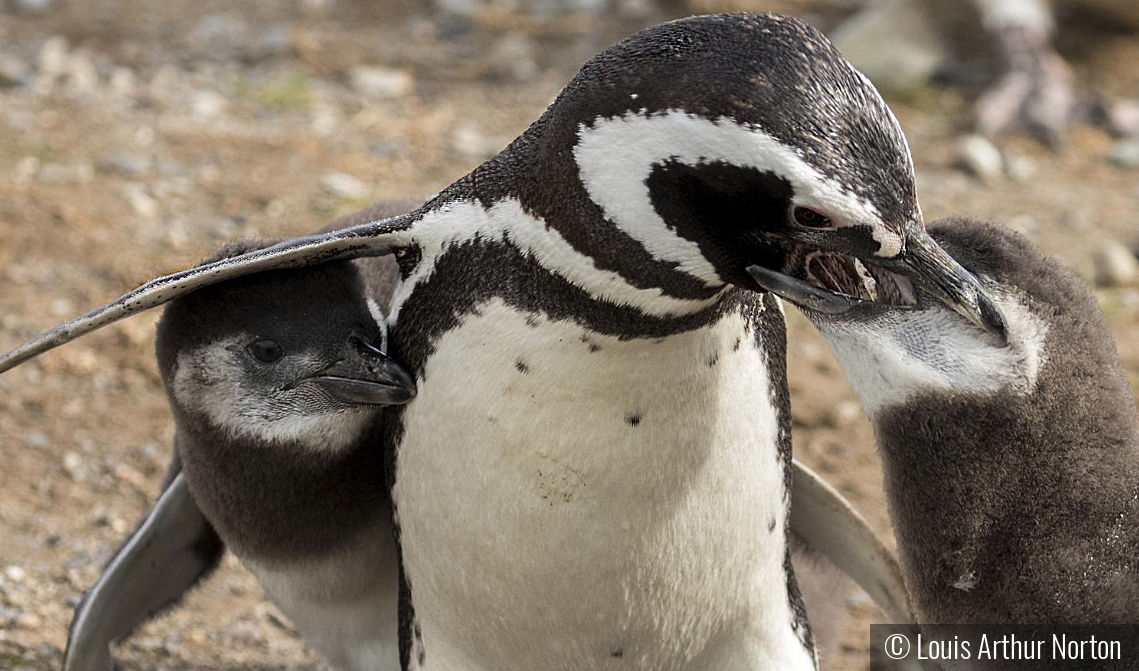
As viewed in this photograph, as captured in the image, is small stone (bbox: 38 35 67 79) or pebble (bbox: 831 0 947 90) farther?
pebble (bbox: 831 0 947 90)

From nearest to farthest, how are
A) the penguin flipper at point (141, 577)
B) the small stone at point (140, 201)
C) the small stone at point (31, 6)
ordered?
the penguin flipper at point (141, 577), the small stone at point (140, 201), the small stone at point (31, 6)

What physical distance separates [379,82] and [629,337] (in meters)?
4.24

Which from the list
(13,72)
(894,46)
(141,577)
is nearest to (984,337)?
(141,577)

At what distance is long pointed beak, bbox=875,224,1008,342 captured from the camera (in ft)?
6.35

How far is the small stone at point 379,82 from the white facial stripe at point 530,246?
3.90m

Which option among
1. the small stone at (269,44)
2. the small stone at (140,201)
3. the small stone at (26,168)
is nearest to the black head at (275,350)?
the small stone at (140,201)

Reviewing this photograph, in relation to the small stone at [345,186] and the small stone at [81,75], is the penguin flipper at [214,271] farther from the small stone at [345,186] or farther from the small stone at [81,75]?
the small stone at [81,75]

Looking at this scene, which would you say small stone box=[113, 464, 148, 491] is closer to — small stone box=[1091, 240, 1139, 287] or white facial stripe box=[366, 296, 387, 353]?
white facial stripe box=[366, 296, 387, 353]

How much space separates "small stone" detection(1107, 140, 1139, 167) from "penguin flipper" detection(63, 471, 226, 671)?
4002 mm

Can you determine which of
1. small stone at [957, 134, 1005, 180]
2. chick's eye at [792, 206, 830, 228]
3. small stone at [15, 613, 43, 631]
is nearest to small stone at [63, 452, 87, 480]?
small stone at [15, 613, 43, 631]

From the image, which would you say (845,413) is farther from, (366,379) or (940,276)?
(940,276)

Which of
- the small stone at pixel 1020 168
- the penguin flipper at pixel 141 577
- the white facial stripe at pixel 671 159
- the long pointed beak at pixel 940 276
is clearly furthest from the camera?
the small stone at pixel 1020 168

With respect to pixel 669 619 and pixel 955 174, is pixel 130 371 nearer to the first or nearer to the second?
pixel 669 619

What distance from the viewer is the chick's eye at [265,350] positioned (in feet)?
→ 8.46
